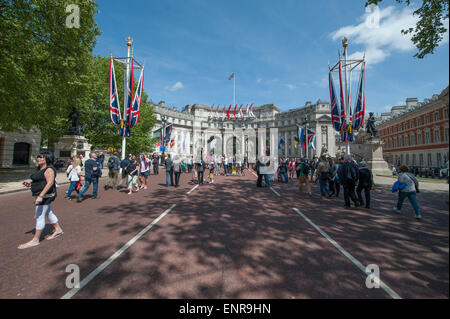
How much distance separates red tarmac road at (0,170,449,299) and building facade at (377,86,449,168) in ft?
111

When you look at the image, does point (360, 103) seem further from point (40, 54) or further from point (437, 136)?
point (437, 136)

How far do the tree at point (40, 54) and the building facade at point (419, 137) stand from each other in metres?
41.3

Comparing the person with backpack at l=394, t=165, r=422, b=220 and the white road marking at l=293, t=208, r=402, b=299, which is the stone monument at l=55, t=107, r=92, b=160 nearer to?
the white road marking at l=293, t=208, r=402, b=299

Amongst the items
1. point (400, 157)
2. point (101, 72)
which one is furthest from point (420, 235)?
point (400, 157)

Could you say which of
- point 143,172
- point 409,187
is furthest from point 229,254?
point 143,172

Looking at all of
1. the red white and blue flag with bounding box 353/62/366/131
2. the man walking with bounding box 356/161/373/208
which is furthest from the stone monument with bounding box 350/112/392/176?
the man walking with bounding box 356/161/373/208

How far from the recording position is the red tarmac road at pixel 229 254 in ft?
9.09

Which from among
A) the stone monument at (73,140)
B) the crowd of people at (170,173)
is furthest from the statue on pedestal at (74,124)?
the crowd of people at (170,173)

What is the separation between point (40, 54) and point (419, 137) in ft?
183

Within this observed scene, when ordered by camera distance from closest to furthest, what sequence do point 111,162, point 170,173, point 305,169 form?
point 305,169 → point 111,162 → point 170,173

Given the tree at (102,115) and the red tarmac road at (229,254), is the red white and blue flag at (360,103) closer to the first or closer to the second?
the red tarmac road at (229,254)

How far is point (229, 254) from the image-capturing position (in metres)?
3.80
